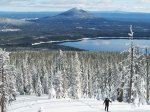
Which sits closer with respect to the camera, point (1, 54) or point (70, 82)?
point (1, 54)

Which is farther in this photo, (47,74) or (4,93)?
(47,74)

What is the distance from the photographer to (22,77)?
472ft

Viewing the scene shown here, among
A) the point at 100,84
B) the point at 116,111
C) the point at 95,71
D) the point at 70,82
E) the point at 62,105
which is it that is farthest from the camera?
the point at 95,71

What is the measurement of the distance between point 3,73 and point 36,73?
95.2 m

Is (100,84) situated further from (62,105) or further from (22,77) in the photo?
(62,105)

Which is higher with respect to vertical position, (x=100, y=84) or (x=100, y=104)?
(x=100, y=104)

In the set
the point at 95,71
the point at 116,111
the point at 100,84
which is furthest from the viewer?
the point at 95,71

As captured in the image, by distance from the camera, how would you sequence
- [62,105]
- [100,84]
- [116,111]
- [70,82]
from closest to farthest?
[116,111]
[62,105]
[70,82]
[100,84]

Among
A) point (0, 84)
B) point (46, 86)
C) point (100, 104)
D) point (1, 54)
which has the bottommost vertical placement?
point (46, 86)

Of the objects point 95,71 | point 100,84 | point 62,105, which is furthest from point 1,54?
point 95,71

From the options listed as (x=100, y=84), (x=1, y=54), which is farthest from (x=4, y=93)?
(x=100, y=84)

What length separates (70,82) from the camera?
105188 mm

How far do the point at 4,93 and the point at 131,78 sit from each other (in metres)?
14.9

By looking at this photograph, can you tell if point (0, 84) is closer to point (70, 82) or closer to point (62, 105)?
point (62, 105)
